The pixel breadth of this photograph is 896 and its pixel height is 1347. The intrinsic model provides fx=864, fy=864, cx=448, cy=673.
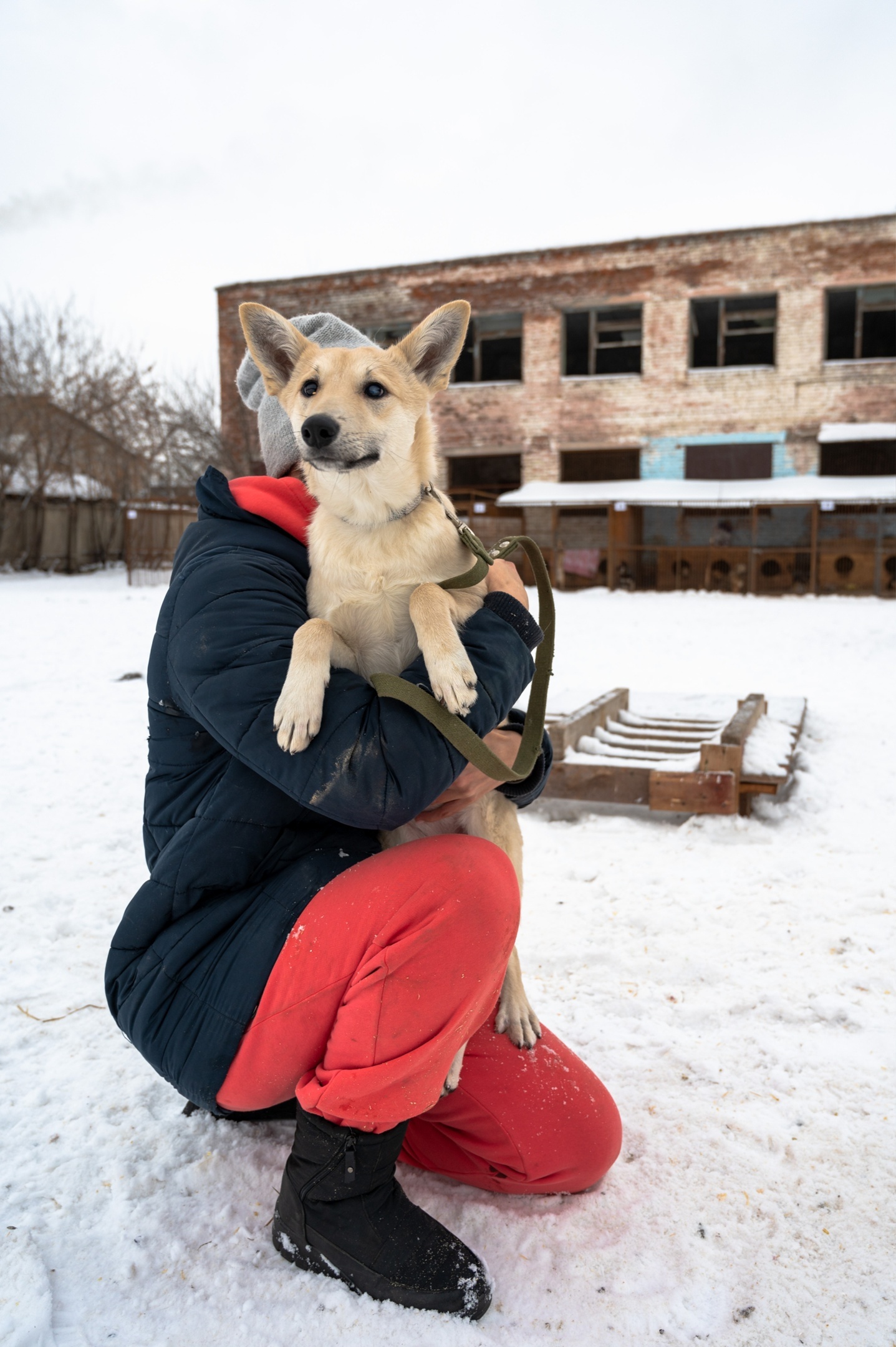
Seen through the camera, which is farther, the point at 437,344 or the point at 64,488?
the point at 64,488

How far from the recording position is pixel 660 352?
733 inches

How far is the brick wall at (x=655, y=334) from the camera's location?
58.1 feet

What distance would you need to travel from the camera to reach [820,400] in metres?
18.0

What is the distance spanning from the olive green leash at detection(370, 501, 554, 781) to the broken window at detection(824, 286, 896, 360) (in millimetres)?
18965

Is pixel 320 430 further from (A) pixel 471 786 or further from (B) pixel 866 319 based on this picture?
(B) pixel 866 319

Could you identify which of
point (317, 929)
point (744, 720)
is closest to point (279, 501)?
point (317, 929)

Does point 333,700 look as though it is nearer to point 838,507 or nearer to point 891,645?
point 891,645

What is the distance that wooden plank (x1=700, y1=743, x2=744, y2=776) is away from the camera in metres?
3.99

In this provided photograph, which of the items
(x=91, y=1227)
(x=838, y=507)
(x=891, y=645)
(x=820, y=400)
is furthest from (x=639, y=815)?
(x=820, y=400)

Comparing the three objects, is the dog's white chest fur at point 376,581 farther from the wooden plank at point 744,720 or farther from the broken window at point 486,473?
the broken window at point 486,473

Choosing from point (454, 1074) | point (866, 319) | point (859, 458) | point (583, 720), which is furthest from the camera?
point (859, 458)

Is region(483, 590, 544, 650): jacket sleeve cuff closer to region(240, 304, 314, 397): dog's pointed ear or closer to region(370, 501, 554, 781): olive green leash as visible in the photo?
region(370, 501, 554, 781): olive green leash

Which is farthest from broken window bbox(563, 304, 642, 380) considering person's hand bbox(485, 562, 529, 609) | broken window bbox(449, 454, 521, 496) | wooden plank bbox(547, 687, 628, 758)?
person's hand bbox(485, 562, 529, 609)

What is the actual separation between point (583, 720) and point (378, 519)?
121 inches
